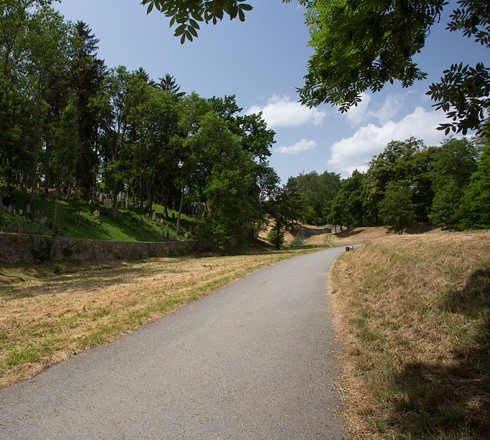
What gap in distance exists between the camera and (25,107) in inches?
809

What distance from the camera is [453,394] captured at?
11.8 ft

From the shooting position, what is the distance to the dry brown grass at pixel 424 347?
10.8ft

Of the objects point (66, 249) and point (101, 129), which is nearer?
point (66, 249)

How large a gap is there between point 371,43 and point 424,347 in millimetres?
4430

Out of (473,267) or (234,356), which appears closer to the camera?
(234,356)

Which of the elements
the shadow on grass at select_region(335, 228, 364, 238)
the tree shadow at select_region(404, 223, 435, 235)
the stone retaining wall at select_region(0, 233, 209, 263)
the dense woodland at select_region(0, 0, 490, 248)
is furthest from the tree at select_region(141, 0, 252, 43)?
the shadow on grass at select_region(335, 228, 364, 238)

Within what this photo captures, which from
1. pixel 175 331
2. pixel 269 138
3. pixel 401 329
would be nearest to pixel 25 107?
pixel 175 331

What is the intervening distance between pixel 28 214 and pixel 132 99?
15.3 m

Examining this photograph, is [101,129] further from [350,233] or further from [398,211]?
[350,233]

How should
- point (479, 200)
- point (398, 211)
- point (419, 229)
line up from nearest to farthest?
point (479, 200)
point (398, 211)
point (419, 229)

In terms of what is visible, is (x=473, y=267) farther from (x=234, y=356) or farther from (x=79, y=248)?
(x=79, y=248)

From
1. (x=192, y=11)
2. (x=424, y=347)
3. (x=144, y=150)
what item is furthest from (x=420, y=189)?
(x=192, y=11)

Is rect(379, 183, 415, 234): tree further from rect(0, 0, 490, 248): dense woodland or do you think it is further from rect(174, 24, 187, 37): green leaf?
rect(174, 24, 187, 37): green leaf

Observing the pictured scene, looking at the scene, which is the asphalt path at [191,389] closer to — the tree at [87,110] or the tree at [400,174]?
the tree at [87,110]
